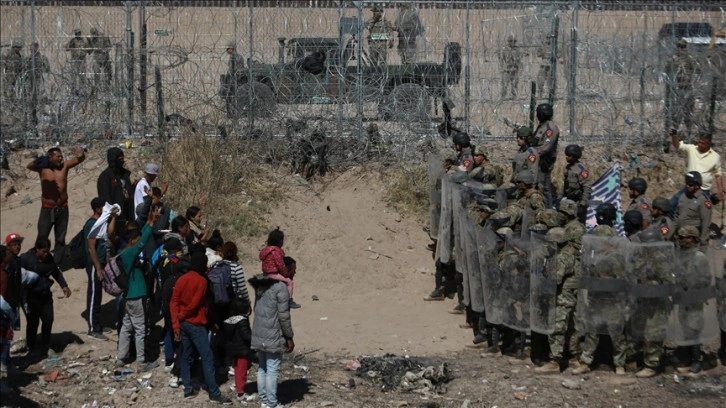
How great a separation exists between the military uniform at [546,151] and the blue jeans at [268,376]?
488cm

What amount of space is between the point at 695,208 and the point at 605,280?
8.40 feet

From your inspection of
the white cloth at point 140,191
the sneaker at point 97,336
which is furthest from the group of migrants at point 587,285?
the sneaker at point 97,336

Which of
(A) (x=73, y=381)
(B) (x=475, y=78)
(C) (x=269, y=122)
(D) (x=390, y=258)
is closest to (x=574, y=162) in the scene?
(D) (x=390, y=258)

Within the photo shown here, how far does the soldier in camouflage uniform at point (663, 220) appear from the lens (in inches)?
414

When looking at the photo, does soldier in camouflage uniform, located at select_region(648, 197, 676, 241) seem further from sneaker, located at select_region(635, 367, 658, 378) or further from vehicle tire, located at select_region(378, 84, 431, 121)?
vehicle tire, located at select_region(378, 84, 431, 121)

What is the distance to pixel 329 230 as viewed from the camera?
13.9 m

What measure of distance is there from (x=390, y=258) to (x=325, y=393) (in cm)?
392

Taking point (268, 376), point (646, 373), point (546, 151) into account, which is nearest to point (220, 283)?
point (268, 376)

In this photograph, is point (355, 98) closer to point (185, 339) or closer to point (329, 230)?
point (329, 230)

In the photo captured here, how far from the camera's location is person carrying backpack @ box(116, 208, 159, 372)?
983cm

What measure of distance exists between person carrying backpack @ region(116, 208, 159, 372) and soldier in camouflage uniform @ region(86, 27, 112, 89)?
238 inches

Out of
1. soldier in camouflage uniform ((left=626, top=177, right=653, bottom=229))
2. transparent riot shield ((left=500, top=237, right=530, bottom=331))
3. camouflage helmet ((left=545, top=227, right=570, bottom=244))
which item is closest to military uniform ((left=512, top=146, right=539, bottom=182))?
soldier in camouflage uniform ((left=626, top=177, right=653, bottom=229))

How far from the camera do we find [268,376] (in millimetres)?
9109

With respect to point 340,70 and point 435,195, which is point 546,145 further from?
point 340,70
